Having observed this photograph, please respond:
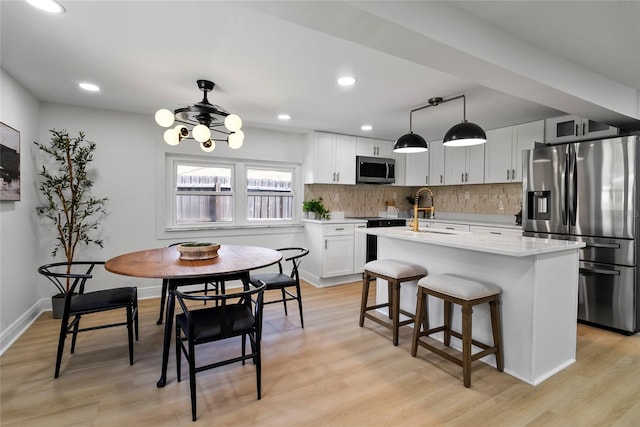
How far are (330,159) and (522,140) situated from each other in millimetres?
2584

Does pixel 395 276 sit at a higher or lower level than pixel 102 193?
lower

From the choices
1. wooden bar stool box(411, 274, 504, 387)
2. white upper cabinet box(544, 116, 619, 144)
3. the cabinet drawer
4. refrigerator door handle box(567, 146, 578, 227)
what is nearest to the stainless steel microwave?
the cabinet drawer

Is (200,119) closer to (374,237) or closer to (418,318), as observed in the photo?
(418,318)

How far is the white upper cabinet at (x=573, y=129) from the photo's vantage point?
3.26 m

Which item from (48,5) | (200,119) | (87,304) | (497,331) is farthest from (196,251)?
(497,331)

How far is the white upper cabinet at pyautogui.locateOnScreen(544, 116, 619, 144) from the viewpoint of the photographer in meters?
3.26

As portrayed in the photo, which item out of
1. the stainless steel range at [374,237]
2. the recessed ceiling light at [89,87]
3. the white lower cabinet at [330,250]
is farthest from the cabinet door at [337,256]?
the recessed ceiling light at [89,87]

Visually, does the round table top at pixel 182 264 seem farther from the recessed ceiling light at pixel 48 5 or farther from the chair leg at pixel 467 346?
the recessed ceiling light at pixel 48 5

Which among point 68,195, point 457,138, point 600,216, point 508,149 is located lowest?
point 600,216

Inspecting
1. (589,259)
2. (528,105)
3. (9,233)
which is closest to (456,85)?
(528,105)

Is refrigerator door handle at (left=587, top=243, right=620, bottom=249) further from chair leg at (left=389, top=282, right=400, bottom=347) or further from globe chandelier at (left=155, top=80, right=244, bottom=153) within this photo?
globe chandelier at (left=155, top=80, right=244, bottom=153)

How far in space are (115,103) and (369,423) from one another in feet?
12.6

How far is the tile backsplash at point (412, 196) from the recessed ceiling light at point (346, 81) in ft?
7.87

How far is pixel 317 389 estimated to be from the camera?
2.05 metres
